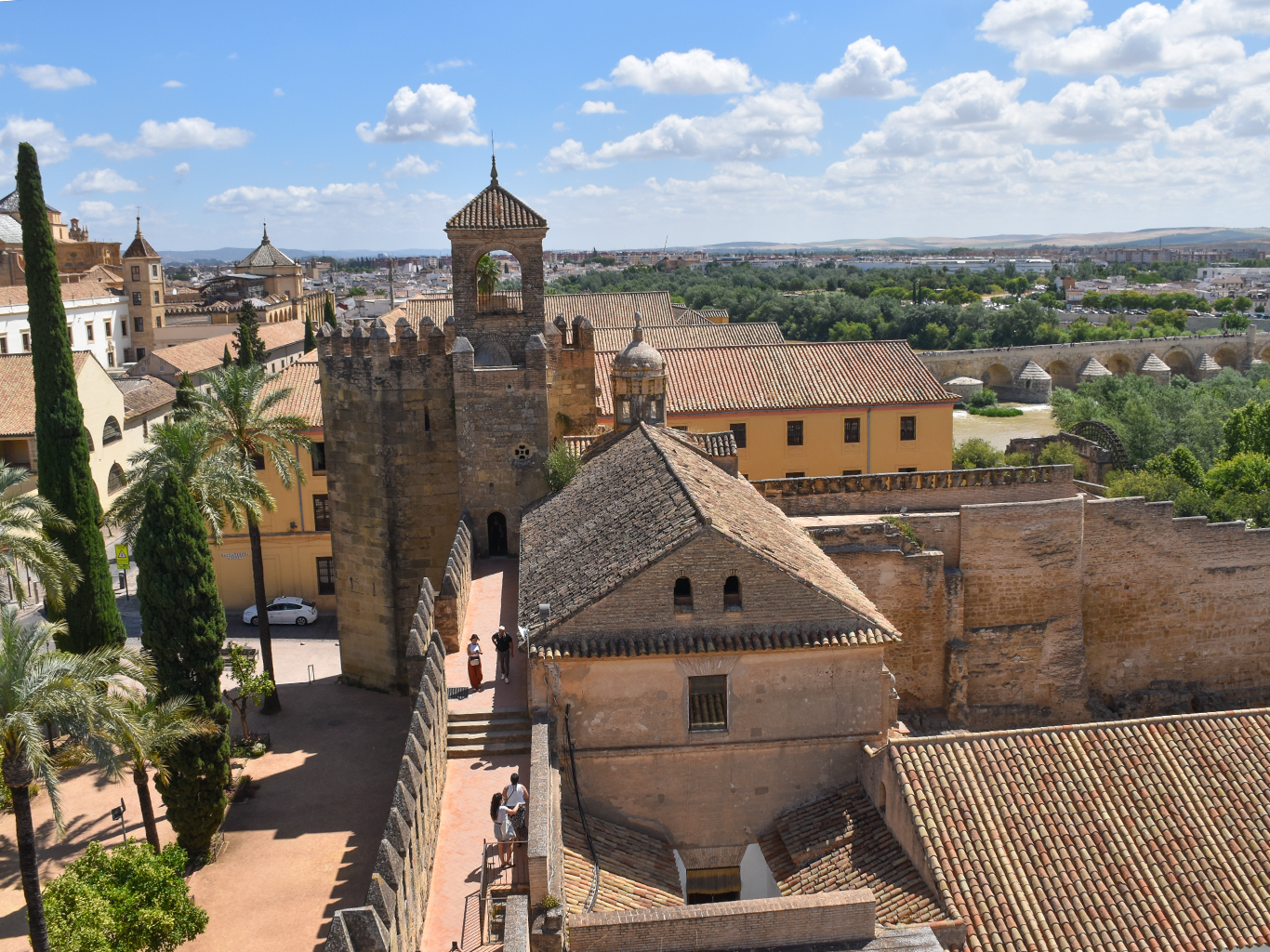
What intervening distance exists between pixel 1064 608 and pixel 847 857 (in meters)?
12.7

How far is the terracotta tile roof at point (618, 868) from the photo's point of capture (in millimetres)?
14492

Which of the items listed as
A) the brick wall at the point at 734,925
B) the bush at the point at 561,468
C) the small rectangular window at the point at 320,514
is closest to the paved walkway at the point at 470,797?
the brick wall at the point at 734,925

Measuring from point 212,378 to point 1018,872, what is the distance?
840 inches

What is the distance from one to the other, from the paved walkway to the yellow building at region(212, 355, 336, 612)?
15385mm

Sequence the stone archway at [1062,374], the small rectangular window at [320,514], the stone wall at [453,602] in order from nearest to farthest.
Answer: the stone wall at [453,602]
the small rectangular window at [320,514]
the stone archway at [1062,374]

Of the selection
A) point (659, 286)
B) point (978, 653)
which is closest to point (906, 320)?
point (659, 286)

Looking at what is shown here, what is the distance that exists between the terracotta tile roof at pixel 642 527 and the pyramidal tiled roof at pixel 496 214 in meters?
6.33

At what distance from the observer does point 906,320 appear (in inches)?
4264

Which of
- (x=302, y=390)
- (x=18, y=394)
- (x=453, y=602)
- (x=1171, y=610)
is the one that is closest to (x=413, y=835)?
(x=453, y=602)

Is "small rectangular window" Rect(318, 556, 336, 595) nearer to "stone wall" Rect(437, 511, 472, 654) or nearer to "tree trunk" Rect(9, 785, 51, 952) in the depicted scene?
"stone wall" Rect(437, 511, 472, 654)

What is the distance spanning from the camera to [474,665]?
19.5 m

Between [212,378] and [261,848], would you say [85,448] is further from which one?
[261,848]

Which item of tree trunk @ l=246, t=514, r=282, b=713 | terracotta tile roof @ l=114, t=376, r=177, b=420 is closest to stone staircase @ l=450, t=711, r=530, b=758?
tree trunk @ l=246, t=514, r=282, b=713

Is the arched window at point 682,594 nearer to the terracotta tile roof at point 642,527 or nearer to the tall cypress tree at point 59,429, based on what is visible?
the terracotta tile roof at point 642,527
